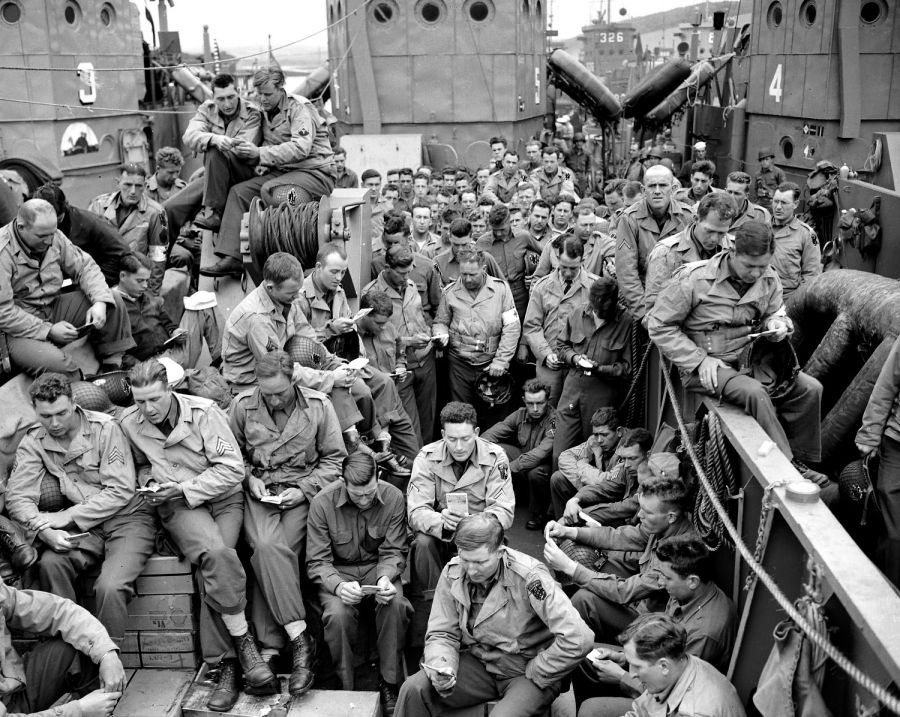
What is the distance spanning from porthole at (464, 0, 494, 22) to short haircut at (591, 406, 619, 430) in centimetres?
1454

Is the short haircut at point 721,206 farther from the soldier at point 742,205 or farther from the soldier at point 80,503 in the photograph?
the soldier at point 80,503

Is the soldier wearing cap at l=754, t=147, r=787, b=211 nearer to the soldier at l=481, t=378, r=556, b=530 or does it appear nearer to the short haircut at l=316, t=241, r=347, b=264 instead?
the soldier at l=481, t=378, r=556, b=530

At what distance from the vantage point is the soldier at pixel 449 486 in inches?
247

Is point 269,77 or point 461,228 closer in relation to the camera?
point 269,77

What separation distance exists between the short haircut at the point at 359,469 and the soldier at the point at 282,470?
512mm

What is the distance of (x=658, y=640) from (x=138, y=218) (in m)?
7.66

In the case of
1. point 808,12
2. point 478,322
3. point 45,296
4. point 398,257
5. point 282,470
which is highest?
point 808,12

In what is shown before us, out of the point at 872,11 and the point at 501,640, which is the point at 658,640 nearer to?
the point at 501,640

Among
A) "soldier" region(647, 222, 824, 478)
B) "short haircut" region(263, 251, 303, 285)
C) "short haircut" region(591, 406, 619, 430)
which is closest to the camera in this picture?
"soldier" region(647, 222, 824, 478)

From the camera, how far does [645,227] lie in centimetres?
764

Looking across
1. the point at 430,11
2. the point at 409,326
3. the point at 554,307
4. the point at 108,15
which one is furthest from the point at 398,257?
the point at 108,15

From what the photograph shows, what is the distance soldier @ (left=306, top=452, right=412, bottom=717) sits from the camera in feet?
19.9

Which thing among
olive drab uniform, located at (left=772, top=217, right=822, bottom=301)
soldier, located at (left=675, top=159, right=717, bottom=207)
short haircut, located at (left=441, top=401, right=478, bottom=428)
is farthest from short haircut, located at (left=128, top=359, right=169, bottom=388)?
soldier, located at (left=675, top=159, right=717, bottom=207)

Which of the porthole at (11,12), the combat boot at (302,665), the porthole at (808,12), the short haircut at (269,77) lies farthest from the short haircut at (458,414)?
the porthole at (11,12)
